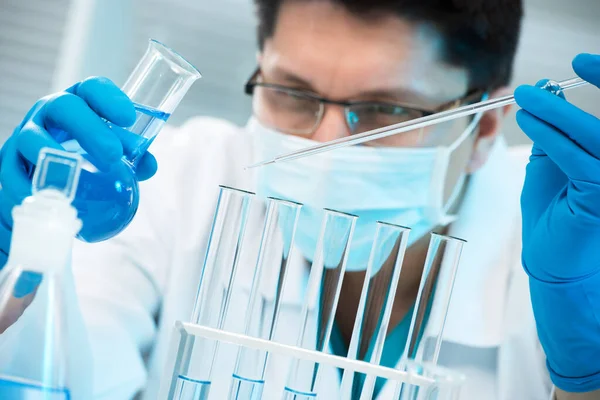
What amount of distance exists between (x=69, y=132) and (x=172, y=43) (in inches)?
75.1

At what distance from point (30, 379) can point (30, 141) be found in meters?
0.45

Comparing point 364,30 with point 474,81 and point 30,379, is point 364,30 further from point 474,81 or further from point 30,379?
point 30,379

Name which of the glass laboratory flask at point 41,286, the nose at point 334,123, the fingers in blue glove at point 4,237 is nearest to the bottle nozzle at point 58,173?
the glass laboratory flask at point 41,286

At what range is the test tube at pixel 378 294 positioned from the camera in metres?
0.79

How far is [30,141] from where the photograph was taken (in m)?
0.95

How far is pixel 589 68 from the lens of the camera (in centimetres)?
109

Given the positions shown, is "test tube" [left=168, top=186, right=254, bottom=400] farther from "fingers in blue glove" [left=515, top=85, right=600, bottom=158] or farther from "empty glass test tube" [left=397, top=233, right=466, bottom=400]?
"fingers in blue glove" [left=515, top=85, right=600, bottom=158]

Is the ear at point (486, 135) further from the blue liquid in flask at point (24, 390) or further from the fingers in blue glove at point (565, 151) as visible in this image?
the blue liquid in flask at point (24, 390)

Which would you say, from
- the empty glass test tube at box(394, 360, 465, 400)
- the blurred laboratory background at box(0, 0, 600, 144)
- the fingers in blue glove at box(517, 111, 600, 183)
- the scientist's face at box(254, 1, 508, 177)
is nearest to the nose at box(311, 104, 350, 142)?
the scientist's face at box(254, 1, 508, 177)

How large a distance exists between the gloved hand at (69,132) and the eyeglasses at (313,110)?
0.67 metres

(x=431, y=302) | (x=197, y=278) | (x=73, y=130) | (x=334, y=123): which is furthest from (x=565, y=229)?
(x=197, y=278)

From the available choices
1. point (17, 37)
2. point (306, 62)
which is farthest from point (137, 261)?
point (17, 37)

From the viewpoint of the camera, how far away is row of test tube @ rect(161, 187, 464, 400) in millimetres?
785

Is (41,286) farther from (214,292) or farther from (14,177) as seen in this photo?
(14,177)
